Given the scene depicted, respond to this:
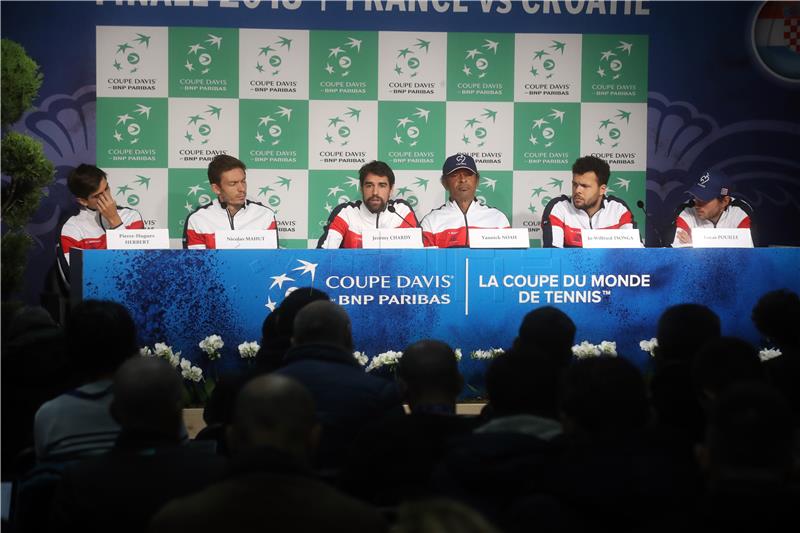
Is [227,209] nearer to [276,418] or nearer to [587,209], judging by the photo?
[587,209]

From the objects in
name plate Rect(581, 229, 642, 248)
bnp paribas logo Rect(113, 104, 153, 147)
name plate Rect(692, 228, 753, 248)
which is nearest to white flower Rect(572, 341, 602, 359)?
name plate Rect(581, 229, 642, 248)

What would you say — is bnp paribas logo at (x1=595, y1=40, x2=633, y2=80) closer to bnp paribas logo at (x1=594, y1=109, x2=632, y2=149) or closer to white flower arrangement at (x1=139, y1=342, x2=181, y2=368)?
bnp paribas logo at (x1=594, y1=109, x2=632, y2=149)

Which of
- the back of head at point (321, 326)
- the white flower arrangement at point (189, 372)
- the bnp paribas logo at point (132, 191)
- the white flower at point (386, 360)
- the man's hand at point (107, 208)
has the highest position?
the bnp paribas logo at point (132, 191)

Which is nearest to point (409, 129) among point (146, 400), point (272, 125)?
point (272, 125)

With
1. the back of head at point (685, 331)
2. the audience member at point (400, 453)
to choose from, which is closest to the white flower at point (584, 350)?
the back of head at point (685, 331)

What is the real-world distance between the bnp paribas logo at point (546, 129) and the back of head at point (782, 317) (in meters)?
4.12

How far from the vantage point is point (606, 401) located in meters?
1.94

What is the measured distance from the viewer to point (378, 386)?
2605 mm

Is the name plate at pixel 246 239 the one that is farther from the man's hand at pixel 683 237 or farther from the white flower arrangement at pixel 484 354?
the man's hand at pixel 683 237

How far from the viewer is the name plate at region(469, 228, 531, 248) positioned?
4992 millimetres

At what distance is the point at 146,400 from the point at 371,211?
4371 millimetres

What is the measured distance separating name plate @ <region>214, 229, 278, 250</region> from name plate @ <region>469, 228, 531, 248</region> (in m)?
1.02

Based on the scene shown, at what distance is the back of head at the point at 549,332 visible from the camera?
120 inches

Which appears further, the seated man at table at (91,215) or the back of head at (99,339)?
the seated man at table at (91,215)
